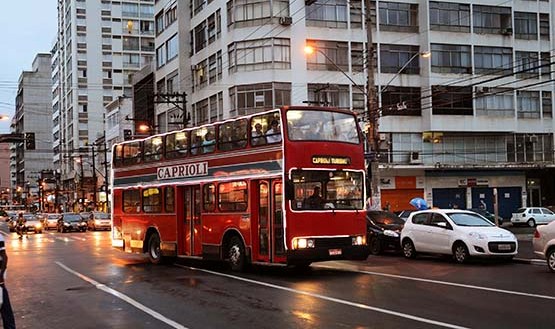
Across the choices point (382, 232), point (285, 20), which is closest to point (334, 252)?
point (382, 232)

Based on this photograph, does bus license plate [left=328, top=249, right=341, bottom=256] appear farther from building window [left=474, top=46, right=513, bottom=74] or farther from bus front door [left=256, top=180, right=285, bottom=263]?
building window [left=474, top=46, right=513, bottom=74]

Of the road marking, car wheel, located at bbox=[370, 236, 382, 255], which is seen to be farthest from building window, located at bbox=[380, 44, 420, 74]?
the road marking

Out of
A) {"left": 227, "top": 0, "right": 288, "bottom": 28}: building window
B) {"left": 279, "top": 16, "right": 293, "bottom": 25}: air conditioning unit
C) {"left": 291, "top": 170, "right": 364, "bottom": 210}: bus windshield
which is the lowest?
{"left": 291, "top": 170, "right": 364, "bottom": 210}: bus windshield

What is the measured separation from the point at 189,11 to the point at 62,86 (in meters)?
70.0

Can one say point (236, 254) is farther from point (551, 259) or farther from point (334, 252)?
point (551, 259)

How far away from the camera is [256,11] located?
157 feet

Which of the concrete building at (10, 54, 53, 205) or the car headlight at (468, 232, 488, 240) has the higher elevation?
the concrete building at (10, 54, 53, 205)

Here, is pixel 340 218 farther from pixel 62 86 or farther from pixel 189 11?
pixel 62 86

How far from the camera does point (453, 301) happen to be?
11242 millimetres

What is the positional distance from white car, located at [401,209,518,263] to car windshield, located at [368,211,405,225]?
2.43 m

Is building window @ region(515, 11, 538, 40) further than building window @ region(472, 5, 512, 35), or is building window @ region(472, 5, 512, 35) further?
building window @ region(515, 11, 538, 40)

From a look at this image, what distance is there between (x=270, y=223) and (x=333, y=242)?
1.57 metres

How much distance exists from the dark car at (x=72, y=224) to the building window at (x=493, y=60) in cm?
3475

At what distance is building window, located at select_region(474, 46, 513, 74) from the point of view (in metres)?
53.5
